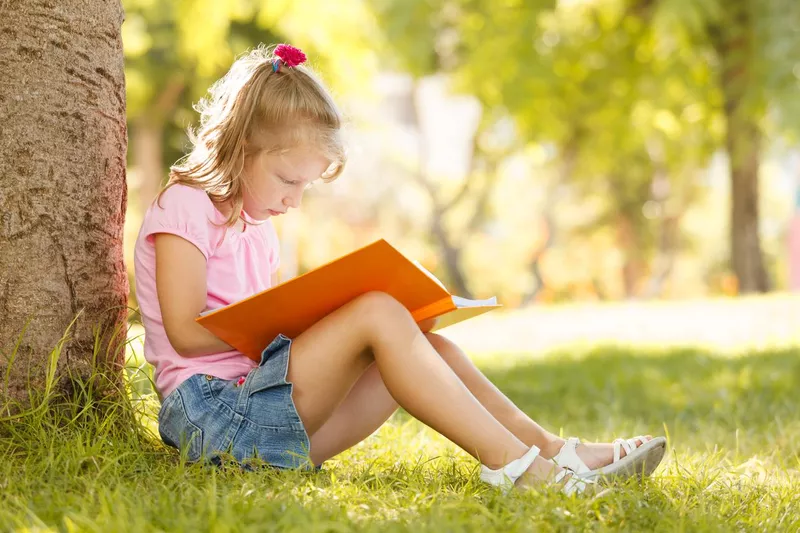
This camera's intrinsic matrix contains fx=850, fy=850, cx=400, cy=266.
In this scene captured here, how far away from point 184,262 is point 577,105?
9975 millimetres

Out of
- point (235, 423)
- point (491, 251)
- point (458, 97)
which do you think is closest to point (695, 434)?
point (235, 423)

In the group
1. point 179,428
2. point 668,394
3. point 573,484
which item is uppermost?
point 179,428

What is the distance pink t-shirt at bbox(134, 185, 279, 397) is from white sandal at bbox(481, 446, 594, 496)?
0.71 meters

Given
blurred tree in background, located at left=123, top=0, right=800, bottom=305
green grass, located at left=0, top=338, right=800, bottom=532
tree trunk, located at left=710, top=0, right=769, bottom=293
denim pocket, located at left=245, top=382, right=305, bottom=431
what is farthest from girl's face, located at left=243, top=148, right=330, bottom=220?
tree trunk, located at left=710, top=0, right=769, bottom=293

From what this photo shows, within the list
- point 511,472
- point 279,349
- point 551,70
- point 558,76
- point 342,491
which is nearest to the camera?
point 342,491

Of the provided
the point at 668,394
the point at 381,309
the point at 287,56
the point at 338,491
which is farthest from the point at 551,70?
the point at 338,491

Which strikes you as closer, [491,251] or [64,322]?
[64,322]

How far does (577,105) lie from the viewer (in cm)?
1142

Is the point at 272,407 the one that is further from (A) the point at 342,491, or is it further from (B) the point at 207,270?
(B) the point at 207,270

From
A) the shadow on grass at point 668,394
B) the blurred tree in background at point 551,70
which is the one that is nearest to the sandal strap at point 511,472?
the shadow on grass at point 668,394

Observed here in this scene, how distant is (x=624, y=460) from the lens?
2129 millimetres

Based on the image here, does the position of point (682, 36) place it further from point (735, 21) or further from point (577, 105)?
point (577, 105)

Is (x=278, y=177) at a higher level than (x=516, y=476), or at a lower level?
higher

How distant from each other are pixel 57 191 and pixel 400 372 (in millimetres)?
1023
